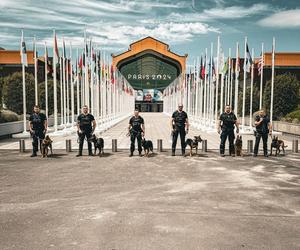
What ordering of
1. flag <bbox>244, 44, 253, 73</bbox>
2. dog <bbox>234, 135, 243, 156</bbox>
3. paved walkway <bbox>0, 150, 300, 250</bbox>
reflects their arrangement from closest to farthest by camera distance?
paved walkway <bbox>0, 150, 300, 250</bbox>
dog <bbox>234, 135, 243, 156</bbox>
flag <bbox>244, 44, 253, 73</bbox>


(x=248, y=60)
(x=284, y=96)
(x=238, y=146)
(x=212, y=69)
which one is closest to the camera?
(x=238, y=146)

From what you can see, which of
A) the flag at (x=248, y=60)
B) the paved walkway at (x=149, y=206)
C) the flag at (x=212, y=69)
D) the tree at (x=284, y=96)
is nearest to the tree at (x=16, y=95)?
the flag at (x=212, y=69)

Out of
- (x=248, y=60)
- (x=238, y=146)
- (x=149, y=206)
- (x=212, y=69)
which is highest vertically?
(x=248, y=60)

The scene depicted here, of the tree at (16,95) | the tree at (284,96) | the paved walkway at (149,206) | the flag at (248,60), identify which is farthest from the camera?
the tree at (16,95)

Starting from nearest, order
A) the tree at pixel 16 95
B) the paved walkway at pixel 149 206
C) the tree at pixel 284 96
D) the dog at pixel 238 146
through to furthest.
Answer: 1. the paved walkway at pixel 149 206
2. the dog at pixel 238 146
3. the tree at pixel 284 96
4. the tree at pixel 16 95

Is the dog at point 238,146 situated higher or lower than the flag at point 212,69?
lower

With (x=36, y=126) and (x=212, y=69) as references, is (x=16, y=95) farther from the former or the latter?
(x=36, y=126)

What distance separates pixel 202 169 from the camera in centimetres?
1060

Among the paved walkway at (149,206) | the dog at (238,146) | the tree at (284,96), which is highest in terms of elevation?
the tree at (284,96)

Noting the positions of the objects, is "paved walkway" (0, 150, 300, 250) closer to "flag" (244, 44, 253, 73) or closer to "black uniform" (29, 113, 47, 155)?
"black uniform" (29, 113, 47, 155)

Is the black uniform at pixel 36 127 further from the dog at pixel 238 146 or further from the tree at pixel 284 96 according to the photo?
the tree at pixel 284 96

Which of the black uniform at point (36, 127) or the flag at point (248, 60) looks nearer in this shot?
the black uniform at point (36, 127)

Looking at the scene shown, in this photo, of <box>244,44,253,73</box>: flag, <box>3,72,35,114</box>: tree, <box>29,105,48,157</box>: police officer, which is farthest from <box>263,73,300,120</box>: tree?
<box>3,72,35,114</box>: tree

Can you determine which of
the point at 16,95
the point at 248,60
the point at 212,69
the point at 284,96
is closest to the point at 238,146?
the point at 248,60
